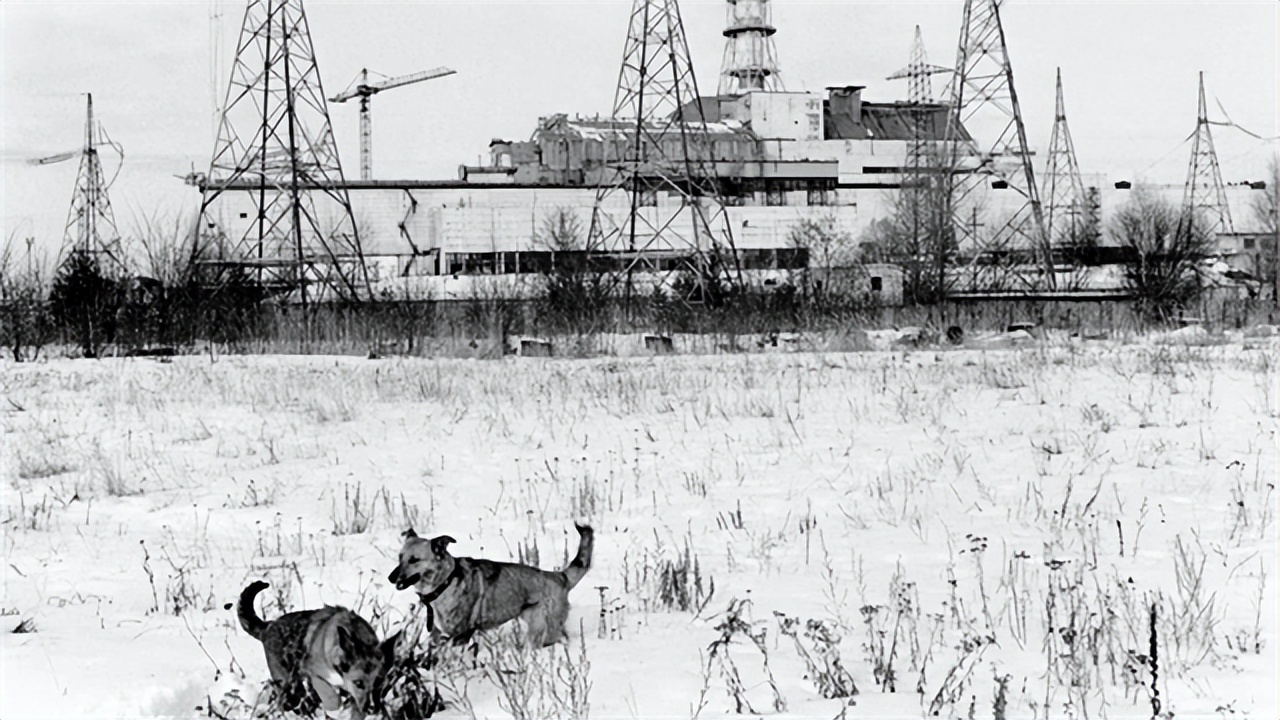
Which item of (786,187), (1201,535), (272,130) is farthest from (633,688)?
(786,187)

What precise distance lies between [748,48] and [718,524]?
72671mm

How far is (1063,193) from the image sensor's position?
6719 cm

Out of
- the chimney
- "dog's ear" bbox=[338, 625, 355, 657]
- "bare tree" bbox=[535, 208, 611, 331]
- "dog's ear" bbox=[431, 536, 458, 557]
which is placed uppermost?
the chimney

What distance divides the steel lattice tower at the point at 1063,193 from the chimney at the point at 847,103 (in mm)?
12579

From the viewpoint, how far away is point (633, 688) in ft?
14.7

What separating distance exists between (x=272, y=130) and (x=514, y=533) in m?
25.9

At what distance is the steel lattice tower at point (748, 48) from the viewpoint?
7544cm

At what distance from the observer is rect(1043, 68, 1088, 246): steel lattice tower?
55.8m

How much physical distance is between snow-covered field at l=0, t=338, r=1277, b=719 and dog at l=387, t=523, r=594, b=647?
207 millimetres

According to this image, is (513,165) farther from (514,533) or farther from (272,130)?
(514,533)

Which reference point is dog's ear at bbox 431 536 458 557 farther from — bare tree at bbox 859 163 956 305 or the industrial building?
the industrial building

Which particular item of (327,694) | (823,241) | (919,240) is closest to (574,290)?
(919,240)

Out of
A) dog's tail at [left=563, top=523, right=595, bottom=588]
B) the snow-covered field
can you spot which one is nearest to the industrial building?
the snow-covered field

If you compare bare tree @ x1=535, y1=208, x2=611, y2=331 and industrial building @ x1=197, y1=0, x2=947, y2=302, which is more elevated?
industrial building @ x1=197, y1=0, x2=947, y2=302
